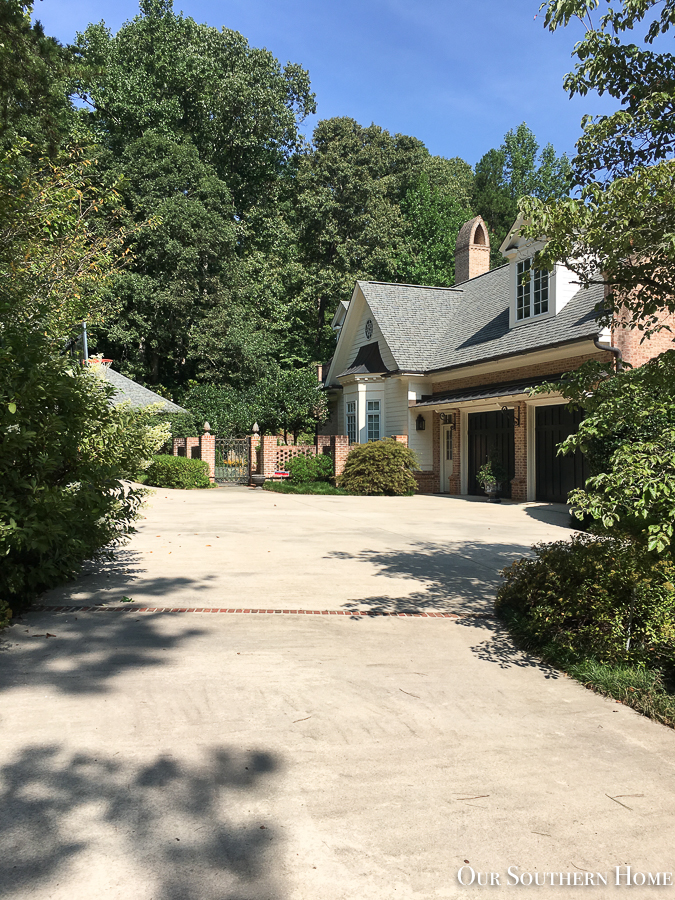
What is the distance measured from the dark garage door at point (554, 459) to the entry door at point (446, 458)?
502 cm

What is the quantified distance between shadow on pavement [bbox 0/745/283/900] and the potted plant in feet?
53.8

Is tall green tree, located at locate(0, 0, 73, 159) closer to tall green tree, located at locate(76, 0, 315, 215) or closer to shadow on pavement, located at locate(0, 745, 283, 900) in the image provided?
shadow on pavement, located at locate(0, 745, 283, 900)

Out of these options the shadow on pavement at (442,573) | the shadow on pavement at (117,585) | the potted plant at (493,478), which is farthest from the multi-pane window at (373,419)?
the shadow on pavement at (117,585)

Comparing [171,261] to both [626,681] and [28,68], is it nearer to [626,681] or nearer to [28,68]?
[28,68]

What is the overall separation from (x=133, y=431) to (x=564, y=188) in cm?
503

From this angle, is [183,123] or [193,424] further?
[183,123]

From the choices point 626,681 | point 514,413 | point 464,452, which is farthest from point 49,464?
point 464,452

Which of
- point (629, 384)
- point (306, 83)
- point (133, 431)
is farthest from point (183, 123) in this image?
point (629, 384)

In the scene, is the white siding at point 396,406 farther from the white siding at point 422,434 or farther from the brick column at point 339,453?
the brick column at point 339,453

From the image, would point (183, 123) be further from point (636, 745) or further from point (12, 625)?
point (636, 745)

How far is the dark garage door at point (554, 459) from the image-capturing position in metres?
16.5

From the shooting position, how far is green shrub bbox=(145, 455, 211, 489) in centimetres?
2348

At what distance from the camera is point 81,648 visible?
16.9ft

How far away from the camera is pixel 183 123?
39.8 m
